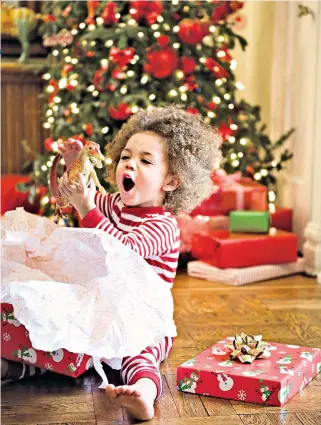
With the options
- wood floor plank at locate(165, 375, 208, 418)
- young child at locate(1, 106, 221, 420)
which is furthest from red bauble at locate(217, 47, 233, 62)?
wood floor plank at locate(165, 375, 208, 418)

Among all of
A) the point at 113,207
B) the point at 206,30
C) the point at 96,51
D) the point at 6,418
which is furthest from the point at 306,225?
the point at 6,418

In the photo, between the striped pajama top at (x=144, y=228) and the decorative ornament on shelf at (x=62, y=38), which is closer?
the striped pajama top at (x=144, y=228)

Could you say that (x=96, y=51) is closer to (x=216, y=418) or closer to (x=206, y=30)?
(x=206, y=30)

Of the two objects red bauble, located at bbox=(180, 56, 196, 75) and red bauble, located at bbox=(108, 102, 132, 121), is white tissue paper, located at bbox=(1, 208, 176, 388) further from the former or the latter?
red bauble, located at bbox=(180, 56, 196, 75)

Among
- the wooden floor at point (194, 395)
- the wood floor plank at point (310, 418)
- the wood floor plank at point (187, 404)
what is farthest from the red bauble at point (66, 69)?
the wood floor plank at point (310, 418)

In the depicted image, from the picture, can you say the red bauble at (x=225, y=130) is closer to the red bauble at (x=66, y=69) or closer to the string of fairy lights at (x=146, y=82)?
the string of fairy lights at (x=146, y=82)

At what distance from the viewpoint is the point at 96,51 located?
342 centimetres

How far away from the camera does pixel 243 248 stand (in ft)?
10.4

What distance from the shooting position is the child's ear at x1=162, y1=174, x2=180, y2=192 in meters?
2.11

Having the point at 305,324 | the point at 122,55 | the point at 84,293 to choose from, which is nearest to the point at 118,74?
the point at 122,55

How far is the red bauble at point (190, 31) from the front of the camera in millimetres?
3324

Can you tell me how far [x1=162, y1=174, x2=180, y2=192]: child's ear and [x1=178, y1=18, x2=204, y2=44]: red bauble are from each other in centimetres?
140

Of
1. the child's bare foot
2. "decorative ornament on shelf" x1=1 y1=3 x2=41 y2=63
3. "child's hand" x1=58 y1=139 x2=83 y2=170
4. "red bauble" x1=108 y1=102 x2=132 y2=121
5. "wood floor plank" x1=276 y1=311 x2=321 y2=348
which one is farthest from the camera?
"decorative ornament on shelf" x1=1 y1=3 x2=41 y2=63

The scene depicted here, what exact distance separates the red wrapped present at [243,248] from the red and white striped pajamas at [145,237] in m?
1.05
